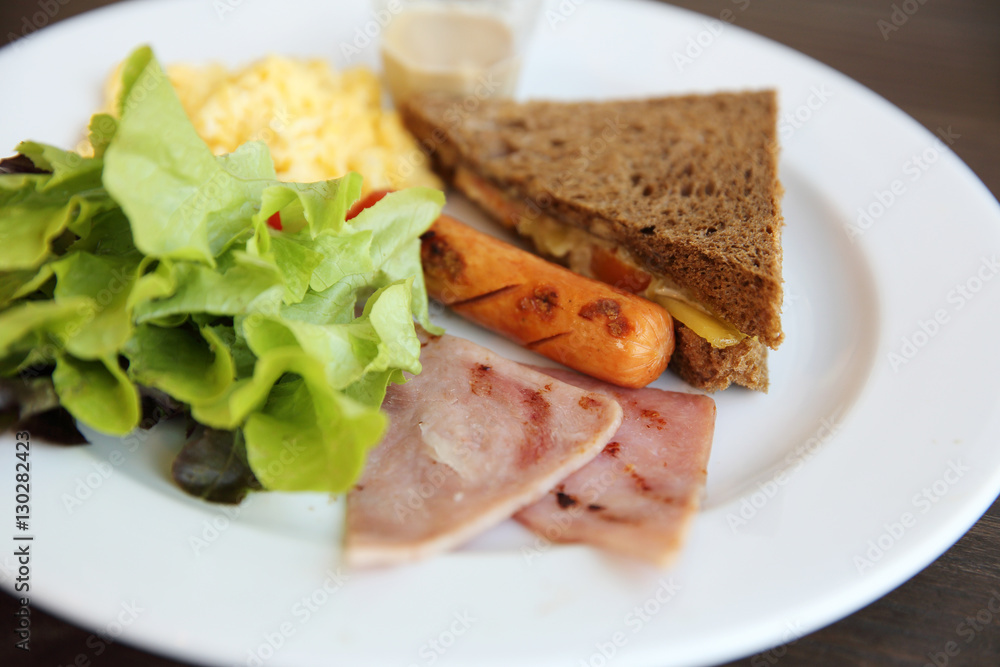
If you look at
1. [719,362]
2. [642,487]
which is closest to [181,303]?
[642,487]

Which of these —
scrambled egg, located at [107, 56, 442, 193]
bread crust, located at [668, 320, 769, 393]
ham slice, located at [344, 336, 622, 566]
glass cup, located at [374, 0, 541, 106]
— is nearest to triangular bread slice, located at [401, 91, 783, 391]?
bread crust, located at [668, 320, 769, 393]

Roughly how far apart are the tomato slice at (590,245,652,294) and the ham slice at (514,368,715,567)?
446mm

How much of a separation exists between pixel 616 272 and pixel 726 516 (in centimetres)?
100

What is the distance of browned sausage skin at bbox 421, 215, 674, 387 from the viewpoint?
2.09m

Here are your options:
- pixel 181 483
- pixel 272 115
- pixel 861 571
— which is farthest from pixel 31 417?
pixel 861 571

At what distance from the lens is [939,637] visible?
1599 millimetres

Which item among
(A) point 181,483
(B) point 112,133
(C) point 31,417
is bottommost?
(A) point 181,483

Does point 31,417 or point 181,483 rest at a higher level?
point 31,417

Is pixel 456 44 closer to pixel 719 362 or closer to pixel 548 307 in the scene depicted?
pixel 548 307

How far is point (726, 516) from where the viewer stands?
168 cm

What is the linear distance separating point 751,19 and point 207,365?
3.79 metres

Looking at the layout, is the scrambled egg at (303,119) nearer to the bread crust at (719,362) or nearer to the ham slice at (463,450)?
the ham slice at (463,450)

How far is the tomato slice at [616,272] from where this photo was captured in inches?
94.0

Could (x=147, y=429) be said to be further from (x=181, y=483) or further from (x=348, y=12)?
(x=348, y=12)
